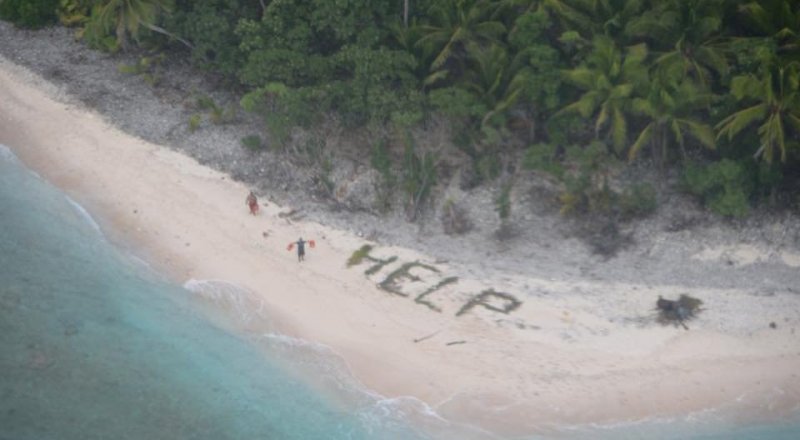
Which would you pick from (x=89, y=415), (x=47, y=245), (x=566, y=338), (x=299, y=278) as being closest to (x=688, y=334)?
(x=566, y=338)

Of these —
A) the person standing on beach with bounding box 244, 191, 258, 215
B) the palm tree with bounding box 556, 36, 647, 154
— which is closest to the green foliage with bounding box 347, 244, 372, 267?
the person standing on beach with bounding box 244, 191, 258, 215

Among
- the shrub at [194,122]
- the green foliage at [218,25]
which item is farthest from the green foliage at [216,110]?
the green foliage at [218,25]

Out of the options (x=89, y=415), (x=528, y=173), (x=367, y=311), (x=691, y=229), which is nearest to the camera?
A: (x=89, y=415)

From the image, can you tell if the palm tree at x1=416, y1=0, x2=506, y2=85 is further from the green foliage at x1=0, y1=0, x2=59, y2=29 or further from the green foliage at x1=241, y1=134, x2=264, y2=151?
the green foliage at x1=0, y1=0, x2=59, y2=29

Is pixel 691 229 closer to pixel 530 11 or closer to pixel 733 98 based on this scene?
pixel 733 98

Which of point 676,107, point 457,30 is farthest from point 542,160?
point 457,30

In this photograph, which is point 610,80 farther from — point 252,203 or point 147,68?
point 147,68

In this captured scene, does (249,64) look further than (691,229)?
Yes
